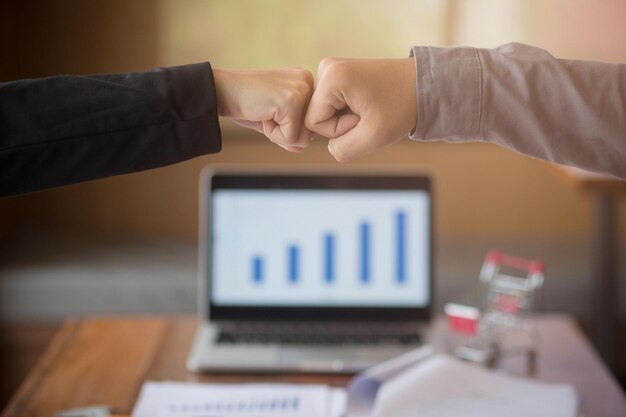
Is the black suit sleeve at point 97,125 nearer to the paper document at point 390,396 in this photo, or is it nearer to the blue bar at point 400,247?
the paper document at point 390,396

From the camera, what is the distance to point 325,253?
1.79 metres

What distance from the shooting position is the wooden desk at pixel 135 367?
1.48 metres

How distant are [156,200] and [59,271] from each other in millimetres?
491

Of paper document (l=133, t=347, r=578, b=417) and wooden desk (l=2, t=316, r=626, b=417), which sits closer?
paper document (l=133, t=347, r=578, b=417)

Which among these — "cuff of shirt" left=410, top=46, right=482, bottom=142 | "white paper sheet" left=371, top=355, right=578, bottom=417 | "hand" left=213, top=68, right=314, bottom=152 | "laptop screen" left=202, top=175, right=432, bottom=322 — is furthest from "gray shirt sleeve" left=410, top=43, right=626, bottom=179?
"laptop screen" left=202, top=175, right=432, bottom=322

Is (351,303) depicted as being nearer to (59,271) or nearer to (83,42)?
(59,271)

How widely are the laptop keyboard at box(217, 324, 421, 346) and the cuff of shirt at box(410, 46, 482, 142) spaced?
0.76 metres

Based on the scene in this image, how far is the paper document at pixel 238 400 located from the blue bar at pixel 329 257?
0.31 metres

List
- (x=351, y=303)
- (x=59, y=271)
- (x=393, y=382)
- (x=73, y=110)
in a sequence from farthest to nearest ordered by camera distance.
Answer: (x=59, y=271) → (x=351, y=303) → (x=393, y=382) → (x=73, y=110)

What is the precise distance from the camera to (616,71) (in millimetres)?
971

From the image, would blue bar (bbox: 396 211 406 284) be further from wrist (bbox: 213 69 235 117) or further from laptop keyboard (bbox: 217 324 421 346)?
wrist (bbox: 213 69 235 117)

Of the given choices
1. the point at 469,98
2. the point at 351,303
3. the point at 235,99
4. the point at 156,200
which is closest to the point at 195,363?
the point at 351,303

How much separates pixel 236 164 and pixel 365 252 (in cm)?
174

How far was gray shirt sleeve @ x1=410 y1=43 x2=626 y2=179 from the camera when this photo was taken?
958mm
